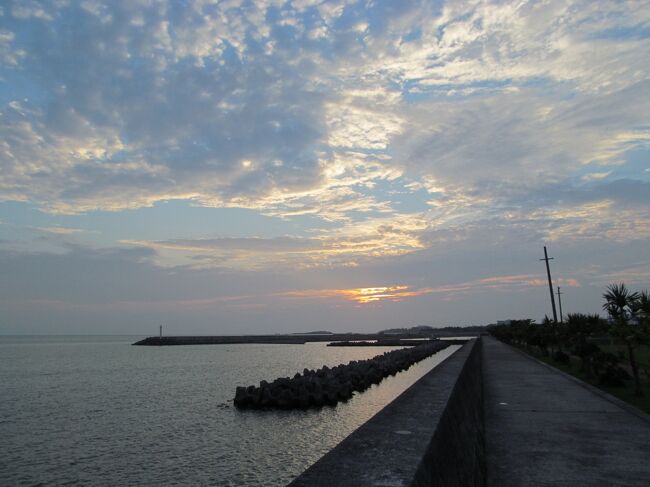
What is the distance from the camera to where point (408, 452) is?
365cm

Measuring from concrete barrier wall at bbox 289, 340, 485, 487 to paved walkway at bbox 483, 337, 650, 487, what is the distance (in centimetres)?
A: 82

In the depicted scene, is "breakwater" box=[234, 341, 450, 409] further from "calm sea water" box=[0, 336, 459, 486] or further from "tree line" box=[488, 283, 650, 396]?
"tree line" box=[488, 283, 650, 396]

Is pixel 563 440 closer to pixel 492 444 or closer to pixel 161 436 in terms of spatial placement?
pixel 492 444

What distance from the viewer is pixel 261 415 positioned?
1656cm

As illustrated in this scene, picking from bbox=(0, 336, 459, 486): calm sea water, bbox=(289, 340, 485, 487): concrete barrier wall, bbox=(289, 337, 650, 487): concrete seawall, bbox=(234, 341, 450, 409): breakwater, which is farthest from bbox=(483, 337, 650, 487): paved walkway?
bbox=(234, 341, 450, 409): breakwater

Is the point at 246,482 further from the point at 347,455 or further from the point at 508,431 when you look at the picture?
the point at 347,455

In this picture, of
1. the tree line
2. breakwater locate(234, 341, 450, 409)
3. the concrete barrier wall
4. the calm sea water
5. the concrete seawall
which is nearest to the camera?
the concrete barrier wall

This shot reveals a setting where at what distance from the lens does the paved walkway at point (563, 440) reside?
617cm

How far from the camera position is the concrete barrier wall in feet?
10.4

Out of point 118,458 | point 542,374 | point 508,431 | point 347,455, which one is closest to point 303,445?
point 118,458

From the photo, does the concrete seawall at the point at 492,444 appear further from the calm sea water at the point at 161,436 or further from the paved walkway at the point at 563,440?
the calm sea water at the point at 161,436

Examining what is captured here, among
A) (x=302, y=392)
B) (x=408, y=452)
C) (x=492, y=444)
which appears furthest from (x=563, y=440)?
(x=302, y=392)

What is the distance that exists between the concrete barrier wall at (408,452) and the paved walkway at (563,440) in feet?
2.68

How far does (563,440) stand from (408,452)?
18.4 ft
